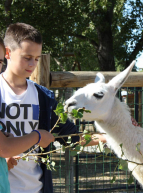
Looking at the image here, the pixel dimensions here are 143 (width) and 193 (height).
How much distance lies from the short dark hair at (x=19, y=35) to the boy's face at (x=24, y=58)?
0.03 m

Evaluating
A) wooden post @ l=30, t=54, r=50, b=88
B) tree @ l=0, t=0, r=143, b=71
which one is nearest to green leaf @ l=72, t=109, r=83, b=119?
wooden post @ l=30, t=54, r=50, b=88

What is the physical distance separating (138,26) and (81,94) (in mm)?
8163

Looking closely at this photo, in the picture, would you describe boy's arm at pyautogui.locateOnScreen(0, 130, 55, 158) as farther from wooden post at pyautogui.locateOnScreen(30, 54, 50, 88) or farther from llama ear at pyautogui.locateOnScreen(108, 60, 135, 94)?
llama ear at pyautogui.locateOnScreen(108, 60, 135, 94)

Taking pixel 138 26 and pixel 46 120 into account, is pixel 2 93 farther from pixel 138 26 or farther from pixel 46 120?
pixel 138 26

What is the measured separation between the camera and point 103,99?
2443 millimetres

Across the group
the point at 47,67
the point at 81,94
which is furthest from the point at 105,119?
the point at 47,67

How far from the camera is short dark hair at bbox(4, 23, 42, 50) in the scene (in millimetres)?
1713

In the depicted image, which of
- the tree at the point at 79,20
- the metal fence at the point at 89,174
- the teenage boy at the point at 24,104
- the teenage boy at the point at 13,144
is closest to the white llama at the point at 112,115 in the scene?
the metal fence at the point at 89,174

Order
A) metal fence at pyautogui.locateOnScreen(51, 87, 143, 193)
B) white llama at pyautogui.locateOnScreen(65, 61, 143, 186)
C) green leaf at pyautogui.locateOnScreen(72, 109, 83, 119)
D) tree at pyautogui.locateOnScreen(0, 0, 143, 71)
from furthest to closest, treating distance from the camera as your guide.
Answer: tree at pyautogui.locateOnScreen(0, 0, 143, 71) → metal fence at pyautogui.locateOnScreen(51, 87, 143, 193) → white llama at pyautogui.locateOnScreen(65, 61, 143, 186) → green leaf at pyautogui.locateOnScreen(72, 109, 83, 119)

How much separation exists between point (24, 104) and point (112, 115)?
1045 mm

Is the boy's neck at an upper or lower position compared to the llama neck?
upper

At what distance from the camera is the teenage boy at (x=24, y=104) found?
5.42ft

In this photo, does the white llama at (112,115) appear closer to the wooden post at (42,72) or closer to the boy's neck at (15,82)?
the wooden post at (42,72)

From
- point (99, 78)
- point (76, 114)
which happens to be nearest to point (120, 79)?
point (99, 78)
